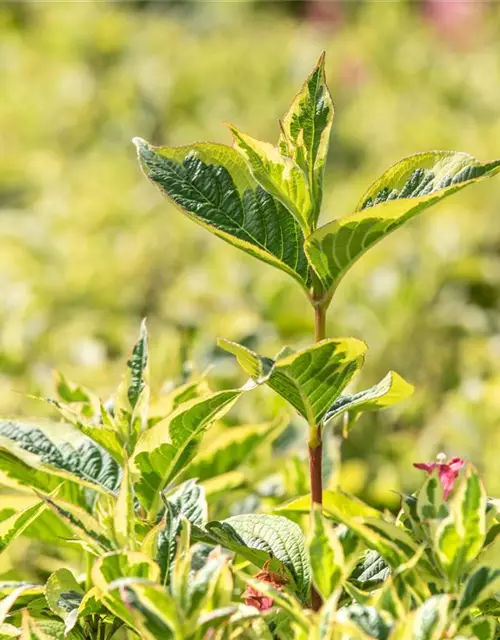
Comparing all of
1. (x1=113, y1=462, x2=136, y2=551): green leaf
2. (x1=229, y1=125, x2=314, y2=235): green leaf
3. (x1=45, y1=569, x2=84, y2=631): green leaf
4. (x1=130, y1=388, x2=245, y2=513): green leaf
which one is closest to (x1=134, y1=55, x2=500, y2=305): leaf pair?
(x1=229, y1=125, x2=314, y2=235): green leaf

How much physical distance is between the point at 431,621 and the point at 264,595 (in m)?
0.19

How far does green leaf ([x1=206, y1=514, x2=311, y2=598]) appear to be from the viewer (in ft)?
3.21

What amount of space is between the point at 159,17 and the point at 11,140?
3.44 meters

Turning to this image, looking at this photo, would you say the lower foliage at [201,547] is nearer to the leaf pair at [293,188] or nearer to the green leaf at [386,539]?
the green leaf at [386,539]

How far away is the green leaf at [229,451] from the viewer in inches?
52.7

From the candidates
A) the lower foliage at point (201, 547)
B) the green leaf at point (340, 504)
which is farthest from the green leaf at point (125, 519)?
the green leaf at point (340, 504)

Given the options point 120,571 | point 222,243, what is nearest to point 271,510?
point 120,571

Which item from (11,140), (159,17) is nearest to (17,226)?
(11,140)

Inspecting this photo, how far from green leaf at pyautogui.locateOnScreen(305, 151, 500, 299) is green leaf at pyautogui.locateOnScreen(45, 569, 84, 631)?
1.20 ft

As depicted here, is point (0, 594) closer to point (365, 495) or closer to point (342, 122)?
point (365, 495)

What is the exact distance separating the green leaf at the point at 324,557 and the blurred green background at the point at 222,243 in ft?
0.28

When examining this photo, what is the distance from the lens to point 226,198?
98cm

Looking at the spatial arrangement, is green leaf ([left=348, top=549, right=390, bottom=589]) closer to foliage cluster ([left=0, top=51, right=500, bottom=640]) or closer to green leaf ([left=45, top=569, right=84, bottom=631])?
foliage cluster ([left=0, top=51, right=500, bottom=640])

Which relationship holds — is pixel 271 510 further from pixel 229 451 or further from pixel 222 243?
pixel 222 243
